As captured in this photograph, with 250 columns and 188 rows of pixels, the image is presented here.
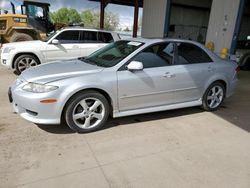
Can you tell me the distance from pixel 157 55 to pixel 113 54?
812 mm

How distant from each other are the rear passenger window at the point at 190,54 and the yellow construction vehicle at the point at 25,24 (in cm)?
917

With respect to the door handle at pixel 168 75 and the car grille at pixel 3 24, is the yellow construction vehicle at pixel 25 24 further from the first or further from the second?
the door handle at pixel 168 75

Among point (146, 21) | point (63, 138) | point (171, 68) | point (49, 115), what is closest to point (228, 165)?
point (171, 68)

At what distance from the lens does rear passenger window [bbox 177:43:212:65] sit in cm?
445

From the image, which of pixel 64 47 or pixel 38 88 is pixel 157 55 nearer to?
pixel 38 88

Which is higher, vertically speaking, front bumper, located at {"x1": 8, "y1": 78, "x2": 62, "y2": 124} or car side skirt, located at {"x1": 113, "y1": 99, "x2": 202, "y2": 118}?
front bumper, located at {"x1": 8, "y1": 78, "x2": 62, "y2": 124}

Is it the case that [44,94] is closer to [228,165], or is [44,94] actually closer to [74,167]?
[74,167]

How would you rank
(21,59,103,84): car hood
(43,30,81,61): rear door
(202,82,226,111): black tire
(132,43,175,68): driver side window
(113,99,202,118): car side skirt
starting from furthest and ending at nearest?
1. (43,30,81,61): rear door
2. (202,82,226,111): black tire
3. (132,43,175,68): driver side window
4. (113,99,202,118): car side skirt
5. (21,59,103,84): car hood

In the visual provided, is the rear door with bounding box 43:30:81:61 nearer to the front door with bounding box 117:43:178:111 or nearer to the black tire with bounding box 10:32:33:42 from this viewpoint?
the front door with bounding box 117:43:178:111

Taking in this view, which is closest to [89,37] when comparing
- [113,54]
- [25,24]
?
[113,54]

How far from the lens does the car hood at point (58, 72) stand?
3.48m

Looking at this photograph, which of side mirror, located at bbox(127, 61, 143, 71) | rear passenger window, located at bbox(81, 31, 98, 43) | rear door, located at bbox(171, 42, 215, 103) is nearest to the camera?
side mirror, located at bbox(127, 61, 143, 71)

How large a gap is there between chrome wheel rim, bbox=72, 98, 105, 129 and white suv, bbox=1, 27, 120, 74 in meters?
4.29

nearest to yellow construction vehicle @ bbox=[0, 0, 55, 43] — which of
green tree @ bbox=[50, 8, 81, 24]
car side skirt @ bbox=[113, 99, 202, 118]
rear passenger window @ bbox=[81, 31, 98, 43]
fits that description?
rear passenger window @ bbox=[81, 31, 98, 43]
